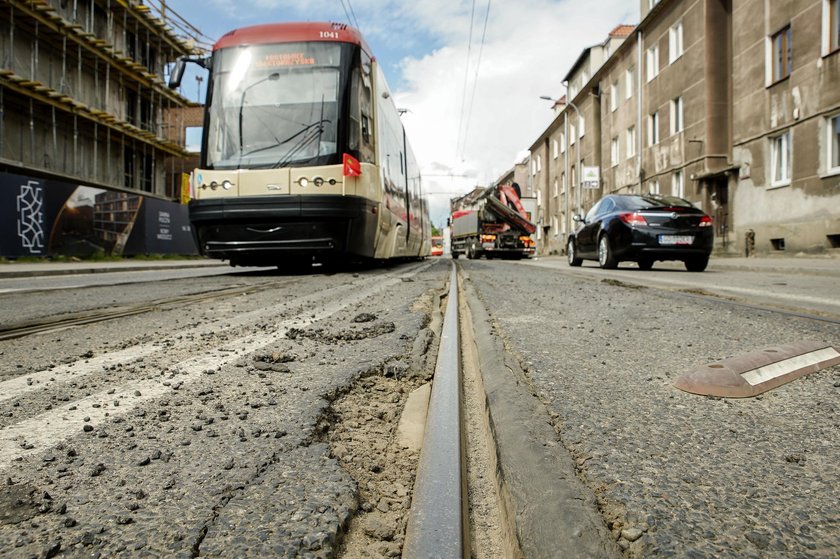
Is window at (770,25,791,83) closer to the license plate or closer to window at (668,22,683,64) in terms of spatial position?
window at (668,22,683,64)

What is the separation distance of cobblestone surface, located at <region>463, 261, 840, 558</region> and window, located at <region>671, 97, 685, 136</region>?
2032cm

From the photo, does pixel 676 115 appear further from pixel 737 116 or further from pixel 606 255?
pixel 606 255

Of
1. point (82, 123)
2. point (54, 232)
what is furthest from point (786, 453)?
point (82, 123)

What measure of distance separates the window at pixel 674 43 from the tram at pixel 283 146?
17.1 m

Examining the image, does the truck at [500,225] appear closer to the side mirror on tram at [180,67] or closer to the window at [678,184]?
the window at [678,184]

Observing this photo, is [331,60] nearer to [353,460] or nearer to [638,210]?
[638,210]

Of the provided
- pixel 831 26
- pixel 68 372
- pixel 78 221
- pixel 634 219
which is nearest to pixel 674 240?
pixel 634 219

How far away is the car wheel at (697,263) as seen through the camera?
1038cm

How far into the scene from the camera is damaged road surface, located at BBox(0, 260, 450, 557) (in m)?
1.00

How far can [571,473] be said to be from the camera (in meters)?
1.21

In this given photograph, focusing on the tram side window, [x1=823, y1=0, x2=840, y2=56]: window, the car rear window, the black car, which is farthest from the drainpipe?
the tram side window

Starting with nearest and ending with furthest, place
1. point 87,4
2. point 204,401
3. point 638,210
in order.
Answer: point 204,401 → point 638,210 → point 87,4

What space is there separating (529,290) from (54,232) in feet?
58.0

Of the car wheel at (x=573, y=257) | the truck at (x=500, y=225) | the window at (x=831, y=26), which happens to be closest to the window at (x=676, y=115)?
the window at (x=831, y=26)
